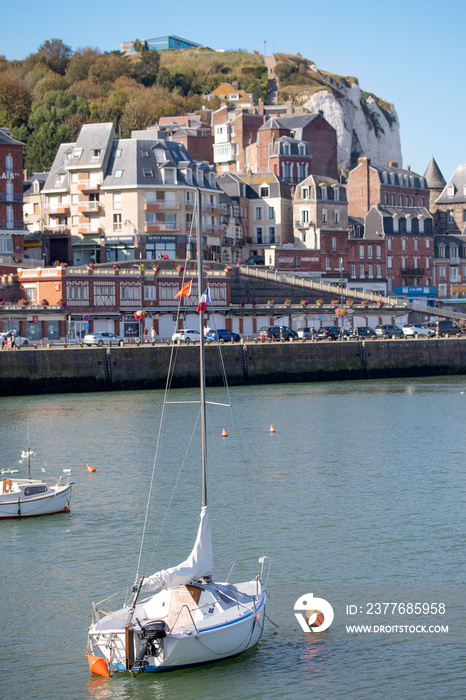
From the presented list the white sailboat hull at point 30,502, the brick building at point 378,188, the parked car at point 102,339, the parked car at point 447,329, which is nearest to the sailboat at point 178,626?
the white sailboat hull at point 30,502

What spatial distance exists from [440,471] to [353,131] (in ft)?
507

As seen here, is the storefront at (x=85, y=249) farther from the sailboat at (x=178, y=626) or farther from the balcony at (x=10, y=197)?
the sailboat at (x=178, y=626)

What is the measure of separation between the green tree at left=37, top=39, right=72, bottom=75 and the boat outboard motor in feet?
556

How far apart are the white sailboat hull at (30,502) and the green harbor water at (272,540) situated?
0.48 meters

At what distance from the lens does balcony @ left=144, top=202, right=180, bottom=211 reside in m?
101

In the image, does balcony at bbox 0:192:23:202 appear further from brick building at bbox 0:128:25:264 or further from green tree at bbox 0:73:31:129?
green tree at bbox 0:73:31:129

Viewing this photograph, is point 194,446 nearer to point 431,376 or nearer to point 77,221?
point 431,376

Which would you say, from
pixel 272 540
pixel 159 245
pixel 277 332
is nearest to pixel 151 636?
pixel 272 540

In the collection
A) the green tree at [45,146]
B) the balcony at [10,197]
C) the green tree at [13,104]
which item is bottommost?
the balcony at [10,197]

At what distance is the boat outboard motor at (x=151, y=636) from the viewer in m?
21.2

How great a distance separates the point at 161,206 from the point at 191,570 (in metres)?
81.1

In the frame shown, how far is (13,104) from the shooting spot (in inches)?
5778

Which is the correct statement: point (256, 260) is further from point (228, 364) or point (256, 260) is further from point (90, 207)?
point (228, 364)

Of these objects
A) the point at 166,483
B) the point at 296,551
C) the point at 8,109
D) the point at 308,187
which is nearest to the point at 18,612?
the point at 296,551
